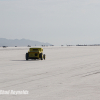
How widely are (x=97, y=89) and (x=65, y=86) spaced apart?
54.3 inches

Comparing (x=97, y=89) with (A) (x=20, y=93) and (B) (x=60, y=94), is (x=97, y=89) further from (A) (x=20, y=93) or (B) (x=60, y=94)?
(A) (x=20, y=93)

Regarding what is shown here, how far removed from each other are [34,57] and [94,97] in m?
21.2

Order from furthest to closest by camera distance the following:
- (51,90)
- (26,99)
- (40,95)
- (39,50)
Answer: (39,50), (51,90), (40,95), (26,99)

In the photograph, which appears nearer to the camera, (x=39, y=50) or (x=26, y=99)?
(x=26, y=99)

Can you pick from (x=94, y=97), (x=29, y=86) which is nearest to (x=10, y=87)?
(x=29, y=86)

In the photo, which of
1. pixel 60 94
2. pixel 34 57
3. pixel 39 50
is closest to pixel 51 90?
pixel 60 94

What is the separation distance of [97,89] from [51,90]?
1.77 meters

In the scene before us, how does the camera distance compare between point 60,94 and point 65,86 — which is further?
point 65,86

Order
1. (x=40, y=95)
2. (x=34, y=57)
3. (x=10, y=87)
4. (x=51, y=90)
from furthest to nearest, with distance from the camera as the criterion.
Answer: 1. (x=34, y=57)
2. (x=10, y=87)
3. (x=51, y=90)
4. (x=40, y=95)

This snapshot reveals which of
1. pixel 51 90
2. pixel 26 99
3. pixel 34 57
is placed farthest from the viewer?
pixel 34 57

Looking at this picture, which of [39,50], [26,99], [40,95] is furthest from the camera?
[39,50]

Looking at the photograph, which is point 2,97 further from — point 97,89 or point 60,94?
point 97,89

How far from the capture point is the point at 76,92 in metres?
9.80

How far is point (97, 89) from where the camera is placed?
10.5 metres
